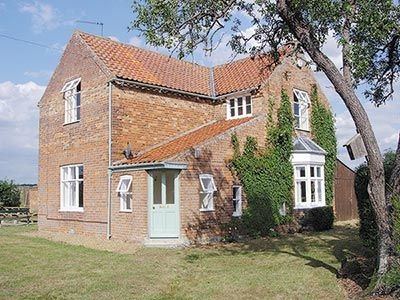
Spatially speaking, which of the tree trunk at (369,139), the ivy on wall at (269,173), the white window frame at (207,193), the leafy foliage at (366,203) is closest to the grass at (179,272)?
the leafy foliage at (366,203)

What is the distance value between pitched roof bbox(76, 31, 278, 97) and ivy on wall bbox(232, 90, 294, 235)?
2.59m

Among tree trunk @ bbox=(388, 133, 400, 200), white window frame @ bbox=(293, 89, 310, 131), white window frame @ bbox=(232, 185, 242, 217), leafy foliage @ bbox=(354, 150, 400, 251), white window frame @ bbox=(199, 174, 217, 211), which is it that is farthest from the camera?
white window frame @ bbox=(293, 89, 310, 131)

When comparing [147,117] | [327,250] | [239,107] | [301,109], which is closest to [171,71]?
[239,107]

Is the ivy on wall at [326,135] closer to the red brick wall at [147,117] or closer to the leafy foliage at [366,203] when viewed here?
the red brick wall at [147,117]

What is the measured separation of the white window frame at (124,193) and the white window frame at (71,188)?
11.1 ft

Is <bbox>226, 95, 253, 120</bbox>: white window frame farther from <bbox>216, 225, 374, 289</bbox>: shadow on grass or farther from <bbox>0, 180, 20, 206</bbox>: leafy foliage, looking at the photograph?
<bbox>0, 180, 20, 206</bbox>: leafy foliage

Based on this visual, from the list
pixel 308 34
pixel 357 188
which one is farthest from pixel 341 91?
pixel 357 188

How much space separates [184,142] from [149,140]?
196 centimetres

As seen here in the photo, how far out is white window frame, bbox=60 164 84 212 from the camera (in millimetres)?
22297

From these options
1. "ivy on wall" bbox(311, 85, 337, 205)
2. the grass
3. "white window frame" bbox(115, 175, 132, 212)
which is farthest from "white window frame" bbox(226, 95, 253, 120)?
the grass

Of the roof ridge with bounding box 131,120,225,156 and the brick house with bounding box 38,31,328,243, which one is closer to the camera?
the brick house with bounding box 38,31,328,243

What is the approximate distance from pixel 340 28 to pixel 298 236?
12054 millimetres

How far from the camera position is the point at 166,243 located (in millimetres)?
17812

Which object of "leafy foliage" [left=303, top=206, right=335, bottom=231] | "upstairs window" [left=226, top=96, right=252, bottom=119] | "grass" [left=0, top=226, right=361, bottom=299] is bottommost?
"grass" [left=0, top=226, right=361, bottom=299]
